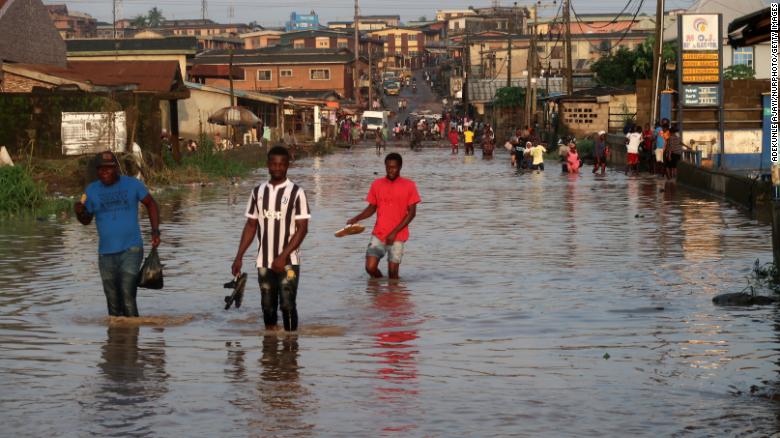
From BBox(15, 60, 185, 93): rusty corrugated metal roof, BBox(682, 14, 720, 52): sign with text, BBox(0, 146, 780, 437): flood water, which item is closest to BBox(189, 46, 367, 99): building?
BBox(15, 60, 185, 93): rusty corrugated metal roof

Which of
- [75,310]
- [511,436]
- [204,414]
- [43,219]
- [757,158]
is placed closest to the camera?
[511,436]

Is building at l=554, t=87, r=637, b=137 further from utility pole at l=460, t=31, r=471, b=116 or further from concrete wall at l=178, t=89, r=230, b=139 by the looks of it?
utility pole at l=460, t=31, r=471, b=116

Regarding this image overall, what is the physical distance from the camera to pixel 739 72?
62688 mm

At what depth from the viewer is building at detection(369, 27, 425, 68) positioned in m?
188

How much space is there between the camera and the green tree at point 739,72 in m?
61.6

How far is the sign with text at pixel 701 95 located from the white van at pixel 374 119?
59.6 metres

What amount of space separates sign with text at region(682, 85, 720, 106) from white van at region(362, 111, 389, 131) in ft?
196

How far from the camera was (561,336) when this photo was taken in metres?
10.8

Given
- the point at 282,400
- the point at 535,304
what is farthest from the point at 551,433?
the point at 535,304

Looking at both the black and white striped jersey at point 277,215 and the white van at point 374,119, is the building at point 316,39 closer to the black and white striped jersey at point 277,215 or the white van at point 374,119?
the white van at point 374,119

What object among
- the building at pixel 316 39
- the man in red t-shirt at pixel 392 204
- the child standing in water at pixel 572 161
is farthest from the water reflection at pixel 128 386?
the building at pixel 316 39

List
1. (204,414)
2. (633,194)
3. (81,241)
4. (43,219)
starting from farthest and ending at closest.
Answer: (633,194) → (43,219) → (81,241) → (204,414)

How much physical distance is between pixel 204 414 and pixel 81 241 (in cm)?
1237

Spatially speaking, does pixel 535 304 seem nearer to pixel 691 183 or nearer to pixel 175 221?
pixel 175 221
